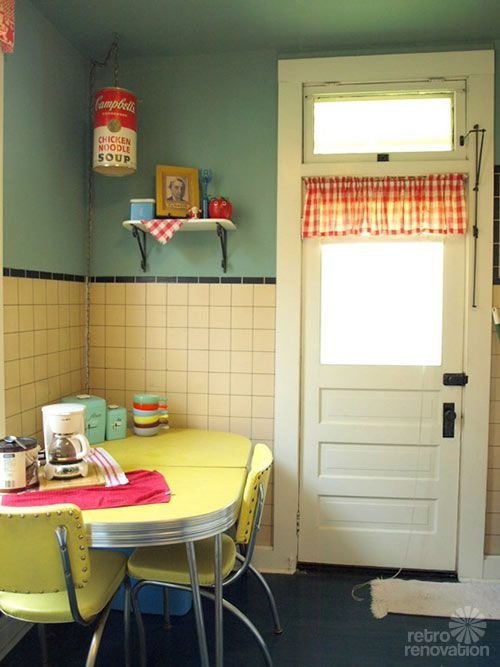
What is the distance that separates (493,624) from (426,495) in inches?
24.5

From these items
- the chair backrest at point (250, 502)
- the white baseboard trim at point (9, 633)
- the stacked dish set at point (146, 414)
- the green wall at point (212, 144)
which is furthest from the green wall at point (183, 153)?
the white baseboard trim at point (9, 633)

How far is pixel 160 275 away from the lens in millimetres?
2867

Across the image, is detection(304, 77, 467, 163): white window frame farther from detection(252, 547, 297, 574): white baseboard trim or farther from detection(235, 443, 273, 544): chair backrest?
detection(252, 547, 297, 574): white baseboard trim

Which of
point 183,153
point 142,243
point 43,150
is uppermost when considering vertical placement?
point 183,153

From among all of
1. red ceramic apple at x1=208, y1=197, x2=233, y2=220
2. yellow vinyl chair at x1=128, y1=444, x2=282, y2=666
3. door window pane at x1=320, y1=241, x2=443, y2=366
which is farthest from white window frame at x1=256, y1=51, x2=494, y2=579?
yellow vinyl chair at x1=128, y1=444, x2=282, y2=666

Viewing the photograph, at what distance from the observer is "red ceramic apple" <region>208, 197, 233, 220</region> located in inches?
104

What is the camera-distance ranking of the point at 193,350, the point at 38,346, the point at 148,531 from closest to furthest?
the point at 148,531, the point at 38,346, the point at 193,350

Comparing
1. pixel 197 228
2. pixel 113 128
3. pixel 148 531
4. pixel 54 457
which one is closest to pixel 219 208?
pixel 197 228

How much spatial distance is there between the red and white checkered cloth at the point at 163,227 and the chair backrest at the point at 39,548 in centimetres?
143

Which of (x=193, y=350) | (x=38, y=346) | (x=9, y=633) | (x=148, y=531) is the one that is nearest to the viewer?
(x=148, y=531)

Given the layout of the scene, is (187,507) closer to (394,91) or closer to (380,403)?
(380,403)

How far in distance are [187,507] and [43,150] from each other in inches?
68.2

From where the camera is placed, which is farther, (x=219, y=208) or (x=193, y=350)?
(x=193, y=350)

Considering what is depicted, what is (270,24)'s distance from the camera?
8.18 feet
